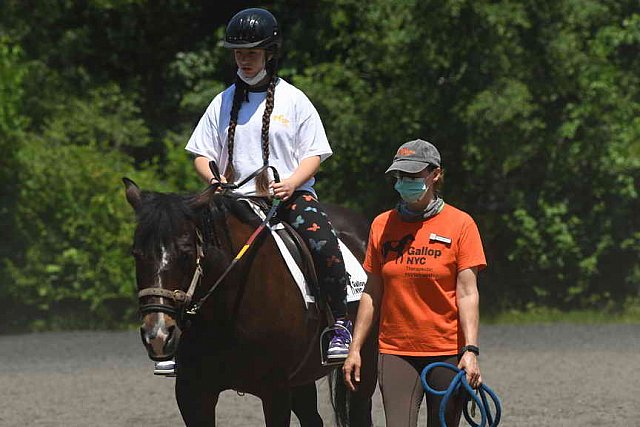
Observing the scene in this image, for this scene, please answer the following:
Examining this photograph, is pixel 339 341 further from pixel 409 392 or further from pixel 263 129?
pixel 409 392

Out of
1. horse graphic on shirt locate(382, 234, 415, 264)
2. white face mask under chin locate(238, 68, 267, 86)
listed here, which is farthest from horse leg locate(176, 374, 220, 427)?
white face mask under chin locate(238, 68, 267, 86)

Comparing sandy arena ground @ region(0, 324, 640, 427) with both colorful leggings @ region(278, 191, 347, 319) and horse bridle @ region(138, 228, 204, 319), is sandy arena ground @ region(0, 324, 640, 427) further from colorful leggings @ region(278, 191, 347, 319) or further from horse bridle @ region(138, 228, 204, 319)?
horse bridle @ region(138, 228, 204, 319)

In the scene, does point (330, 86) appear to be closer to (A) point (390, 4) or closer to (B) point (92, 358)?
(A) point (390, 4)

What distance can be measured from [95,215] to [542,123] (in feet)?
19.9

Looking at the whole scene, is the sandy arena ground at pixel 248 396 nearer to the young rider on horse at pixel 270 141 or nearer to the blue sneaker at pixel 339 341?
the blue sneaker at pixel 339 341

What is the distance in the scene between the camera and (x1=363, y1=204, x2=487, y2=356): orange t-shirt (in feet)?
19.1

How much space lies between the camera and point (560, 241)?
18.7 m

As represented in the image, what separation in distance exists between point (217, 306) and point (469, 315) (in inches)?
52.3

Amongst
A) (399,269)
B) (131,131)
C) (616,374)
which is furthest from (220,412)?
(131,131)

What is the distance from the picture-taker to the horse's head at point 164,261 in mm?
5785

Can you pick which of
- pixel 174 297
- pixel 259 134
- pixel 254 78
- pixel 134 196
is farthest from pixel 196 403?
pixel 254 78

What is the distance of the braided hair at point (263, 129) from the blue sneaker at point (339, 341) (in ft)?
2.75

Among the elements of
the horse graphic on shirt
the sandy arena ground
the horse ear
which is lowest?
the sandy arena ground

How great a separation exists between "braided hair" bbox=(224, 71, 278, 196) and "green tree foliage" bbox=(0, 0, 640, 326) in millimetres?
10758
